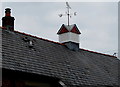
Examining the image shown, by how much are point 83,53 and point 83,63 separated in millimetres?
2539

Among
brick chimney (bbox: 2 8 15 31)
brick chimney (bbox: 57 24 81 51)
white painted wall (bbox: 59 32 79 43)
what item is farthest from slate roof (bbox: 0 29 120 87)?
white painted wall (bbox: 59 32 79 43)

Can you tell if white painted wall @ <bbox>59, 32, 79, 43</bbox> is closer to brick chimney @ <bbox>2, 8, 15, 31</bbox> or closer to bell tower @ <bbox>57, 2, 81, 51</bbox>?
bell tower @ <bbox>57, 2, 81, 51</bbox>

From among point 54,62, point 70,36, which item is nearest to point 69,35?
point 70,36

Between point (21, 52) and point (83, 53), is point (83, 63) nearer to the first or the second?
point (83, 53)

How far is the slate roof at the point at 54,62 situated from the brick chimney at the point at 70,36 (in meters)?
0.68

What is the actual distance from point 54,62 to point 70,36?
5.74 metres

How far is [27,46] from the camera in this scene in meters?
20.6

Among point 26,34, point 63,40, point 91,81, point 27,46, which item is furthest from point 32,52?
point 63,40

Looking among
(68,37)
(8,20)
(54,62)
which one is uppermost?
(8,20)

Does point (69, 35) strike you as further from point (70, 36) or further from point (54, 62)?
point (54, 62)

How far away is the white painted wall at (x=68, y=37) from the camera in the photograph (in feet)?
85.7

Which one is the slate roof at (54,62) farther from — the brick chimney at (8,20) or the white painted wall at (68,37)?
the white painted wall at (68,37)

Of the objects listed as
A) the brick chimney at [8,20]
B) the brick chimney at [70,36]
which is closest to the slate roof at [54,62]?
the brick chimney at [70,36]

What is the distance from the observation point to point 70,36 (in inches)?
1029
